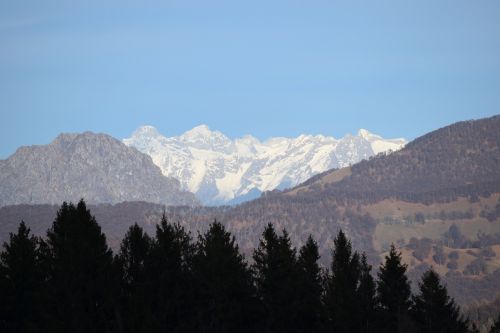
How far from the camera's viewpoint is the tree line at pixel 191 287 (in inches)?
3127

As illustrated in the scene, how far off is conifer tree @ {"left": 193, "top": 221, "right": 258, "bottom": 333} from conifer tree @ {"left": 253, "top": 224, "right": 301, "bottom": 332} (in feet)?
5.28

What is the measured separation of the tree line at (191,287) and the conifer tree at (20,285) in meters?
0.09

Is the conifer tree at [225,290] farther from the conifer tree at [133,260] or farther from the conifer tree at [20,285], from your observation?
the conifer tree at [20,285]

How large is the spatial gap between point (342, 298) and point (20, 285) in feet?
100

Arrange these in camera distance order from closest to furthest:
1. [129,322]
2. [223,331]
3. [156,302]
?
1. [129,322]
2. [223,331]
3. [156,302]

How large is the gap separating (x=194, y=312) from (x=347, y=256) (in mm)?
19238

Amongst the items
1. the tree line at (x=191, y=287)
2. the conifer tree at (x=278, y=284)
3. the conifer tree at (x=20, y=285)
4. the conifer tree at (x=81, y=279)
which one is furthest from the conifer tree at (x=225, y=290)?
the conifer tree at (x=20, y=285)

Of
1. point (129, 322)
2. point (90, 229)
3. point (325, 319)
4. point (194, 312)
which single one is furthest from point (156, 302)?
point (129, 322)

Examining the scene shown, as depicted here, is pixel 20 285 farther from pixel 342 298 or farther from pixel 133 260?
pixel 342 298

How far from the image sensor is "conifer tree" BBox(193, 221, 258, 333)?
88125 mm

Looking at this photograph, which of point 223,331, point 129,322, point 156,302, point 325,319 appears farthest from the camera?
point 325,319

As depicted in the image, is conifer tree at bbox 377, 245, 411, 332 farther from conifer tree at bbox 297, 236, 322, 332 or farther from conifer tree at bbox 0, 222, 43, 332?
conifer tree at bbox 0, 222, 43, 332

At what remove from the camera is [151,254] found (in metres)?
89.7

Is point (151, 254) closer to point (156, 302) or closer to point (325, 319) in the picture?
point (156, 302)
